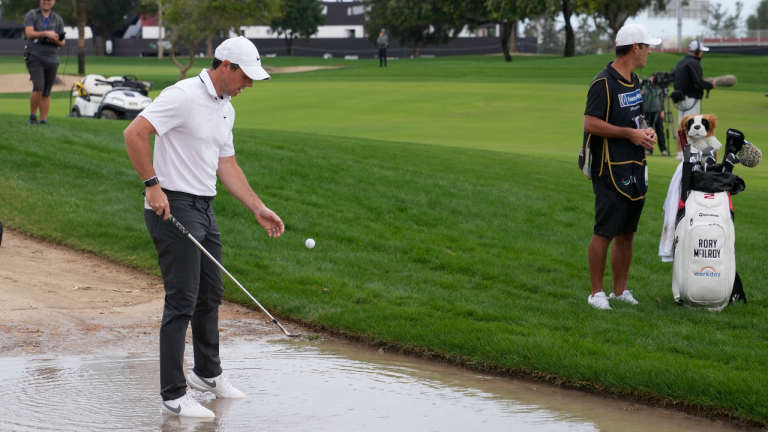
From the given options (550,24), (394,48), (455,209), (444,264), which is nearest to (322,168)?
(455,209)

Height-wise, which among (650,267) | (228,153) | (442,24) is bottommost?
(650,267)

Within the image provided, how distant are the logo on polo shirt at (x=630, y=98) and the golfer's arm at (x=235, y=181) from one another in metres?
3.09

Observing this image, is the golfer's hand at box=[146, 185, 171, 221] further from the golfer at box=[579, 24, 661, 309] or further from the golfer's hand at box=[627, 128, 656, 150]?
the golfer's hand at box=[627, 128, 656, 150]

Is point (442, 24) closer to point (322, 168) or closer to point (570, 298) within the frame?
point (322, 168)

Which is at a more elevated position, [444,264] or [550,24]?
[550,24]

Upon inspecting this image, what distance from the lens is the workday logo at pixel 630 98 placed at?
6.65m

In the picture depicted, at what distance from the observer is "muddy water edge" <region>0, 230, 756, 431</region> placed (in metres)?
4.52

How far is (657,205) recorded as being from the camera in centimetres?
1133

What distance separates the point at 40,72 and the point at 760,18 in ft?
390

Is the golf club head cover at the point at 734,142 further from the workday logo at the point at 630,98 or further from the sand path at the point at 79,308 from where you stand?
the sand path at the point at 79,308

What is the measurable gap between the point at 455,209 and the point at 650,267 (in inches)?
110

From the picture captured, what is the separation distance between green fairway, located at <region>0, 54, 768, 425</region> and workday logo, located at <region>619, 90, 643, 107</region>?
1.60 meters

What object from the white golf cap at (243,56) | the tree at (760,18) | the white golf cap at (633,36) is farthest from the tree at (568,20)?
the tree at (760,18)

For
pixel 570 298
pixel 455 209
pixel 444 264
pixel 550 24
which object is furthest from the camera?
pixel 550 24
